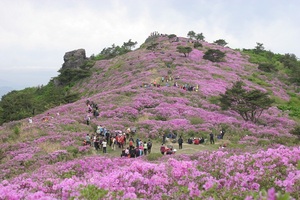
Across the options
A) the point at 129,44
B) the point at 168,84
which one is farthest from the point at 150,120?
the point at 129,44

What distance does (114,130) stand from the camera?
2531cm

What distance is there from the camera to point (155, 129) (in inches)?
1016

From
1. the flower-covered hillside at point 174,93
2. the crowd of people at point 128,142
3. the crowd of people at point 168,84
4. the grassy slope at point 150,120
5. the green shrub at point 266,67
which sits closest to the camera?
the crowd of people at point 128,142

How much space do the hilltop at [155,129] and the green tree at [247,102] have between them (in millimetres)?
861

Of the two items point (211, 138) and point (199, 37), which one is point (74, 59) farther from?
point (211, 138)

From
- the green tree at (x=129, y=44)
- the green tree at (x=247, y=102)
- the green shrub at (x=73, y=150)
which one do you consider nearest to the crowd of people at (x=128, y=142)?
the green shrub at (x=73, y=150)

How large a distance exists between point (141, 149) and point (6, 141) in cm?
1151

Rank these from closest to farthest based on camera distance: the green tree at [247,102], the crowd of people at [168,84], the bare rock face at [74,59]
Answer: the green tree at [247,102] → the crowd of people at [168,84] → the bare rock face at [74,59]

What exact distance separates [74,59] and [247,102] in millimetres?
59418

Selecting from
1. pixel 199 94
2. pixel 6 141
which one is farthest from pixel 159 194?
pixel 199 94

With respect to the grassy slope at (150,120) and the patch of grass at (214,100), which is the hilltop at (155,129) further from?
the patch of grass at (214,100)

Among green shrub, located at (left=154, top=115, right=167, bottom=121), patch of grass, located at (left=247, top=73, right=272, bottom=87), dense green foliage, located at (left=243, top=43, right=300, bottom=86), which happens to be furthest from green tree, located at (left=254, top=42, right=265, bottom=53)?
green shrub, located at (left=154, top=115, right=167, bottom=121)

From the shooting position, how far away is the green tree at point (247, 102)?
96.5ft

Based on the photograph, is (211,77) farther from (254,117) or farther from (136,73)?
(254,117)
